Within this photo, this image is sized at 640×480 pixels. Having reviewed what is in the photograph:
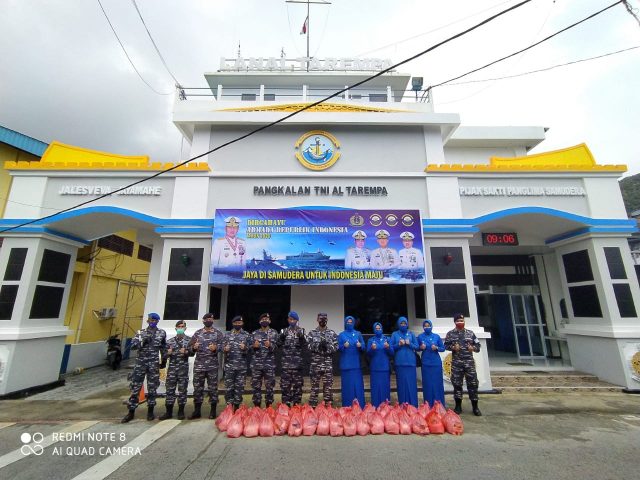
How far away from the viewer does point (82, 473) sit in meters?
3.71

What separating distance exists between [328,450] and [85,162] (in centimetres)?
→ 945

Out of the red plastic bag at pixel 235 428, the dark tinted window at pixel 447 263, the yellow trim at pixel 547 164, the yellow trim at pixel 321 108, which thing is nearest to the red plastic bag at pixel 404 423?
the red plastic bag at pixel 235 428

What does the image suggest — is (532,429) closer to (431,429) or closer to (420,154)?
(431,429)

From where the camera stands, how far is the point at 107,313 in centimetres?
1232

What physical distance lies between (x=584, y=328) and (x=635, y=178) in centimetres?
6463

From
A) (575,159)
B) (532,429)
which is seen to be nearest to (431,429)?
(532,429)

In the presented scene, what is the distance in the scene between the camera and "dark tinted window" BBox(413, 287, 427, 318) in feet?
26.4

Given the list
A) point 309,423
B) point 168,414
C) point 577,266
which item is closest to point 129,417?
point 168,414

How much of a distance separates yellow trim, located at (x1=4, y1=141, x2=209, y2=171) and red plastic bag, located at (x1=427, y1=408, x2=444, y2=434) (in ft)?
25.6

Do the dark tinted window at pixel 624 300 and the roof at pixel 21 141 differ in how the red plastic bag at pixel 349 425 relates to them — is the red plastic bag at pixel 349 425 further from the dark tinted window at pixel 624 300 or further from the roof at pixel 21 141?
the roof at pixel 21 141

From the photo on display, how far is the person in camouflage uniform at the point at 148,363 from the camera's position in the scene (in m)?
5.62

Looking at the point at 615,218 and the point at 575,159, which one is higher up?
the point at 575,159

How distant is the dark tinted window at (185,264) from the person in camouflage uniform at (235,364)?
2.32 m

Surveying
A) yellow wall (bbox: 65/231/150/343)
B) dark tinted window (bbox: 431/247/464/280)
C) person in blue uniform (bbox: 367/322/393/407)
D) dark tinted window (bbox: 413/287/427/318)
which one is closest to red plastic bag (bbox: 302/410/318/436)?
person in blue uniform (bbox: 367/322/393/407)
